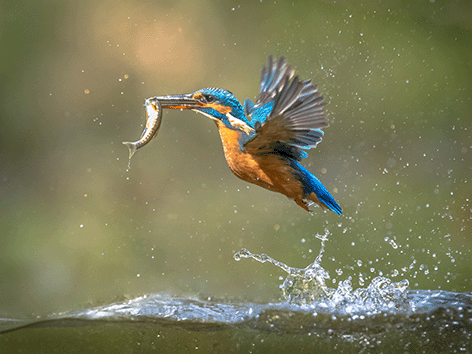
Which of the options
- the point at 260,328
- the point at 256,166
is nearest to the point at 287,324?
the point at 260,328

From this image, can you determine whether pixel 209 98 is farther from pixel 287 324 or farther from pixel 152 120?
pixel 287 324

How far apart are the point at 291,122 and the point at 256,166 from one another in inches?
5.7

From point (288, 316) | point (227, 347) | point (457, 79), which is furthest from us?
point (457, 79)

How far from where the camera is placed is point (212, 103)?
133 centimetres

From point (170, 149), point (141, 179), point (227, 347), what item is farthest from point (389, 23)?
point (227, 347)

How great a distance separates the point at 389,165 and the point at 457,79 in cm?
73

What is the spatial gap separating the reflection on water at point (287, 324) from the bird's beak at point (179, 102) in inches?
29.8

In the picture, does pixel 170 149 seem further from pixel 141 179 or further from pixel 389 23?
pixel 389 23

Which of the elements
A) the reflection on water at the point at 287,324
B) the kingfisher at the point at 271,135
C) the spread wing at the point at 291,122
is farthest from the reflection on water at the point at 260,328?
the spread wing at the point at 291,122

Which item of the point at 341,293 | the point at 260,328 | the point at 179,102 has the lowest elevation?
the point at 260,328

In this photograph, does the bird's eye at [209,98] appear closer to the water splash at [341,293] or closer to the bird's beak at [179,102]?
the bird's beak at [179,102]

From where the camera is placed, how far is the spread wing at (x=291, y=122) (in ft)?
3.95

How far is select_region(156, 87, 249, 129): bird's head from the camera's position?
1319 millimetres

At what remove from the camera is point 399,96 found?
339 cm
